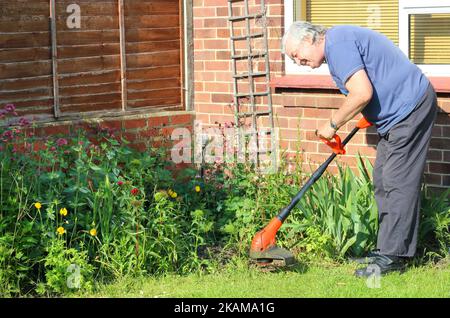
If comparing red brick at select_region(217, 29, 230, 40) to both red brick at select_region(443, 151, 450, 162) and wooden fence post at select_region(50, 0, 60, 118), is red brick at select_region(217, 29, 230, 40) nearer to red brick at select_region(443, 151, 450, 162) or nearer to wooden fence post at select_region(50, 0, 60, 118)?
wooden fence post at select_region(50, 0, 60, 118)

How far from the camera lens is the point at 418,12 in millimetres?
Result: 7703

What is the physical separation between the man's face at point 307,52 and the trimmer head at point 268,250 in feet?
Answer: 3.69

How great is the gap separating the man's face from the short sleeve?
0.27 ft

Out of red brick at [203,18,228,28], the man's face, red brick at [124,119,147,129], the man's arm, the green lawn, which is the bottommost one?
the green lawn

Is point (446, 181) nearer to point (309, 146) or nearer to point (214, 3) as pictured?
point (309, 146)

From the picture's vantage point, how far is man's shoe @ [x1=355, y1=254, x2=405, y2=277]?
6.39 meters

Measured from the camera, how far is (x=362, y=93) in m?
6.11

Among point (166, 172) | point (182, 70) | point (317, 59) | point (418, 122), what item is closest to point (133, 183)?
point (166, 172)

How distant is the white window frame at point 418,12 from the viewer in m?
7.60

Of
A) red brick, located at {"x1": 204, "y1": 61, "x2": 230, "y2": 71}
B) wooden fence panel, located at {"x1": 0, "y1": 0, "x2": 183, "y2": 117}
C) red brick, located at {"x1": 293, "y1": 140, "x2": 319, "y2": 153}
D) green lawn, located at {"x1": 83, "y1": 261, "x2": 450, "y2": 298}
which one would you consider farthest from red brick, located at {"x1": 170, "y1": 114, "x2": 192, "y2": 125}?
green lawn, located at {"x1": 83, "y1": 261, "x2": 450, "y2": 298}

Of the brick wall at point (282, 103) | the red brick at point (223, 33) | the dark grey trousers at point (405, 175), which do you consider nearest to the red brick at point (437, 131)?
the brick wall at point (282, 103)

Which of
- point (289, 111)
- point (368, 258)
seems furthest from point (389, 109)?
point (289, 111)

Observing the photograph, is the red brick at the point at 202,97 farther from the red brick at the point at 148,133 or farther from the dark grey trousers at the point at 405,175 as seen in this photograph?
the dark grey trousers at the point at 405,175
